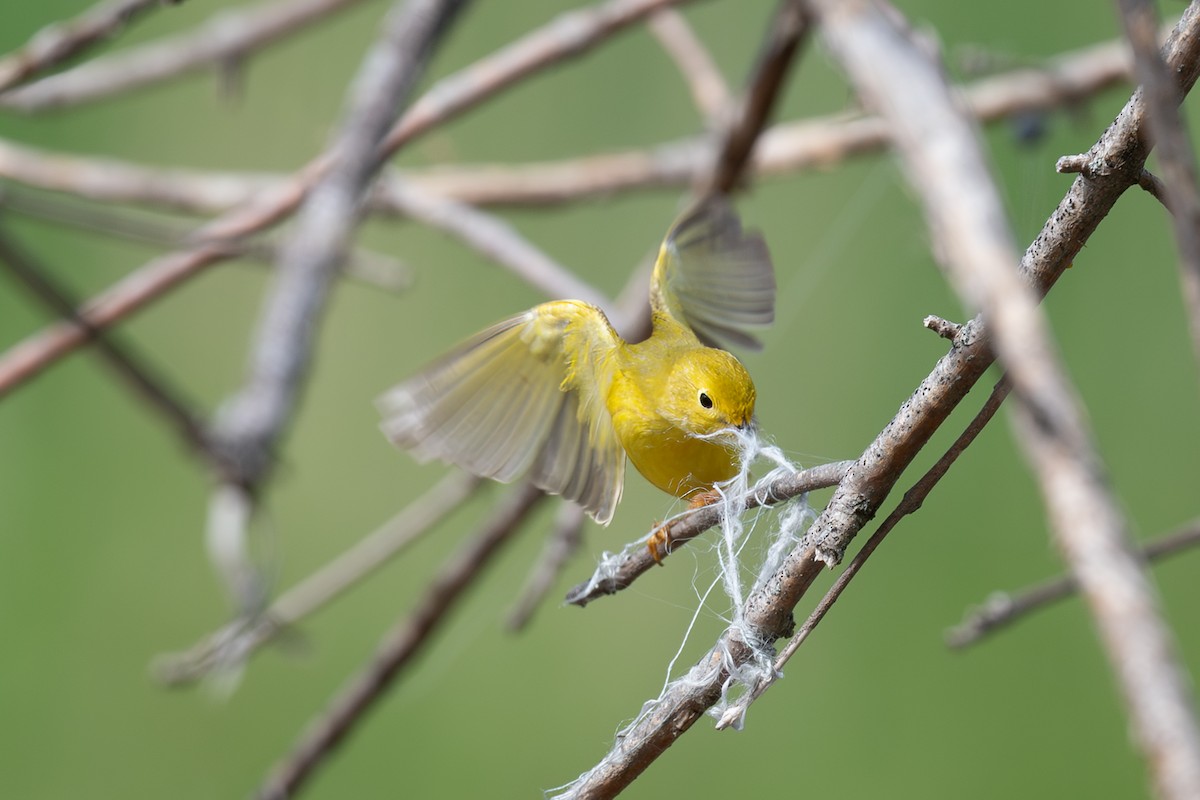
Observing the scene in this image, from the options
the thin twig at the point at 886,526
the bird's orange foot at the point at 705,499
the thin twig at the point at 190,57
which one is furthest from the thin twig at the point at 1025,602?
the thin twig at the point at 190,57

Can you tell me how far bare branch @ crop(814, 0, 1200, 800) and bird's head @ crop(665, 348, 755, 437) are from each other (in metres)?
0.76

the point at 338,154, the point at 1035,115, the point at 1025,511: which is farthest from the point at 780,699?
the point at 338,154

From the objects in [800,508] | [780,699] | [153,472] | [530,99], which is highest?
[530,99]

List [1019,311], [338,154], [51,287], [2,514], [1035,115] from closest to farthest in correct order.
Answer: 1. [1019,311]
2. [51,287]
3. [338,154]
4. [1035,115]
5. [2,514]

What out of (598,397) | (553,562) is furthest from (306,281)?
(553,562)

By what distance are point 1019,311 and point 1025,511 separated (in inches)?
76.3

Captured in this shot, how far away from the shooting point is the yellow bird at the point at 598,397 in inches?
42.9

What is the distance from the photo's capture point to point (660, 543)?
850mm

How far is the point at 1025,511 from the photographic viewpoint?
6.82 ft

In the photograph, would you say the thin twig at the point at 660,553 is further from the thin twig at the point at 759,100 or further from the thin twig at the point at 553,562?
the thin twig at the point at 553,562

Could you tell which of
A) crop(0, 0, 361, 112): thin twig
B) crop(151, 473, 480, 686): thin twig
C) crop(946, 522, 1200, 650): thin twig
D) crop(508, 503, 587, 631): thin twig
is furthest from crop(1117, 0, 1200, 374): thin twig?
crop(0, 0, 361, 112): thin twig

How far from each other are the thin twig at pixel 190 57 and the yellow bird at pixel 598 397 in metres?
0.73

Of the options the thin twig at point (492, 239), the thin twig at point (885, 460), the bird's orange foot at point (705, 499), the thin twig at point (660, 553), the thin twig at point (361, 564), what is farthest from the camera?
the thin twig at point (361, 564)

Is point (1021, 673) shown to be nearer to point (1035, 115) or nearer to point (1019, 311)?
point (1035, 115)
